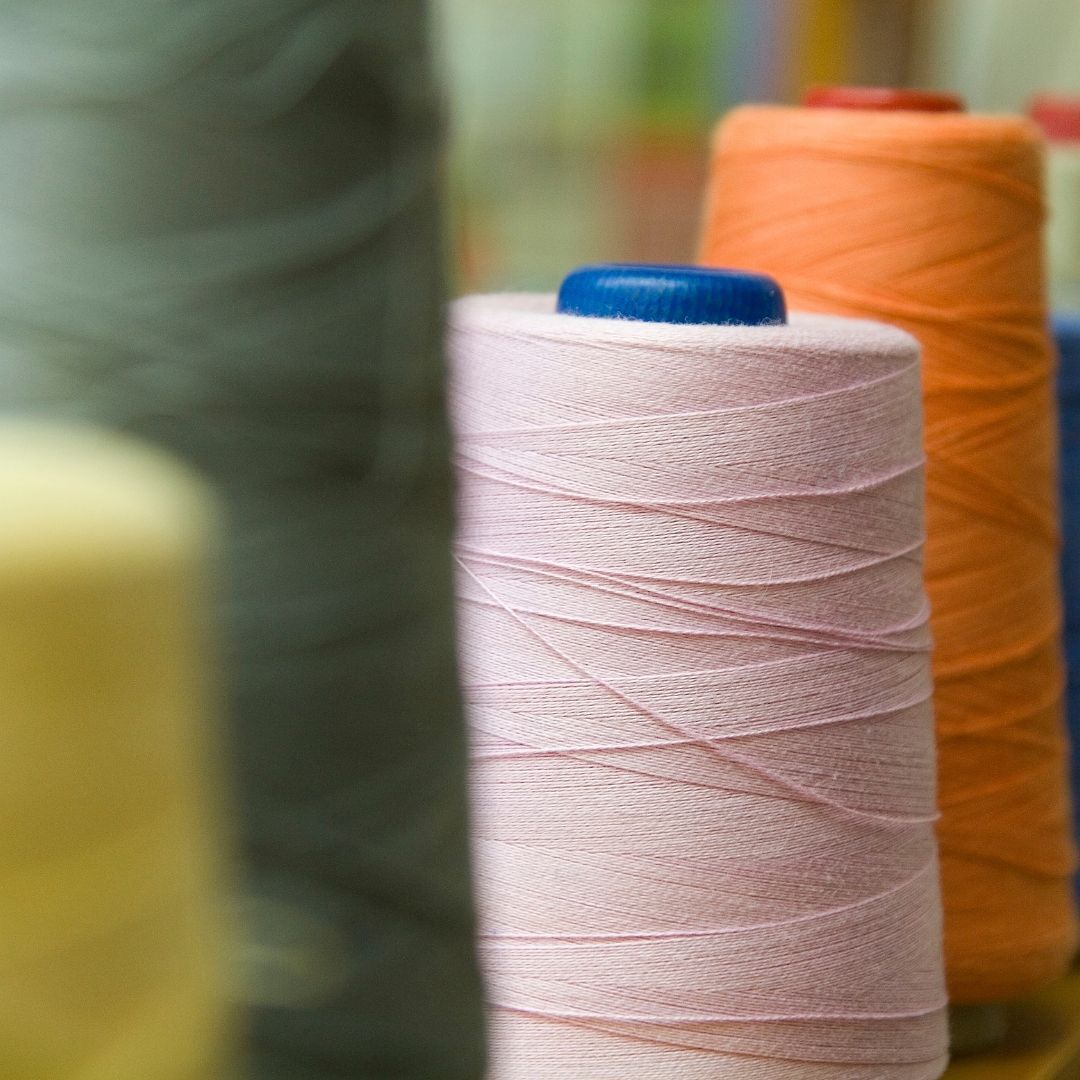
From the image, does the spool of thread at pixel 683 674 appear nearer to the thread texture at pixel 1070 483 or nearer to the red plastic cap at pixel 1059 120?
the thread texture at pixel 1070 483

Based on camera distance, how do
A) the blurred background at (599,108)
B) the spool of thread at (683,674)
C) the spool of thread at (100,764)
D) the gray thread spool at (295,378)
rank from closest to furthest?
1. the spool of thread at (100,764)
2. the gray thread spool at (295,378)
3. the spool of thread at (683,674)
4. the blurred background at (599,108)

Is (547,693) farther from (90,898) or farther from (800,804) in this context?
(90,898)

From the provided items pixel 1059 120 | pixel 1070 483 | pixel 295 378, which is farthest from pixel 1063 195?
pixel 295 378

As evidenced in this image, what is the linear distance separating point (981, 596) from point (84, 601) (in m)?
0.78

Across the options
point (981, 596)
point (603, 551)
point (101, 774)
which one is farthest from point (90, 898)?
point (981, 596)

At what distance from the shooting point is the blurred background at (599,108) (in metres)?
1.62

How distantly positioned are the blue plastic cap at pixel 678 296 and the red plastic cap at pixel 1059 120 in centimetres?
63

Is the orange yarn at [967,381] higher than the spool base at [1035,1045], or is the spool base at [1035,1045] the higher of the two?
the orange yarn at [967,381]

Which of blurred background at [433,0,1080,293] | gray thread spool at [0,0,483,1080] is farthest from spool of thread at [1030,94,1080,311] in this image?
gray thread spool at [0,0,483,1080]

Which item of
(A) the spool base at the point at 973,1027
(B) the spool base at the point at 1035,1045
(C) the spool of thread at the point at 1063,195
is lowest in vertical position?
(B) the spool base at the point at 1035,1045

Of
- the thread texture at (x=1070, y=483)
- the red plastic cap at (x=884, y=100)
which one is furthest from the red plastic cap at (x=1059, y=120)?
the red plastic cap at (x=884, y=100)

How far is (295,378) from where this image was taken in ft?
1.34

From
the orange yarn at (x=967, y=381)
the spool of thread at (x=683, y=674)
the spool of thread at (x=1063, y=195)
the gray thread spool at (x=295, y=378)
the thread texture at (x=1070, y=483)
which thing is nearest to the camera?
the gray thread spool at (x=295, y=378)

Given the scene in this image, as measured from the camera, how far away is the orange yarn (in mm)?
930
